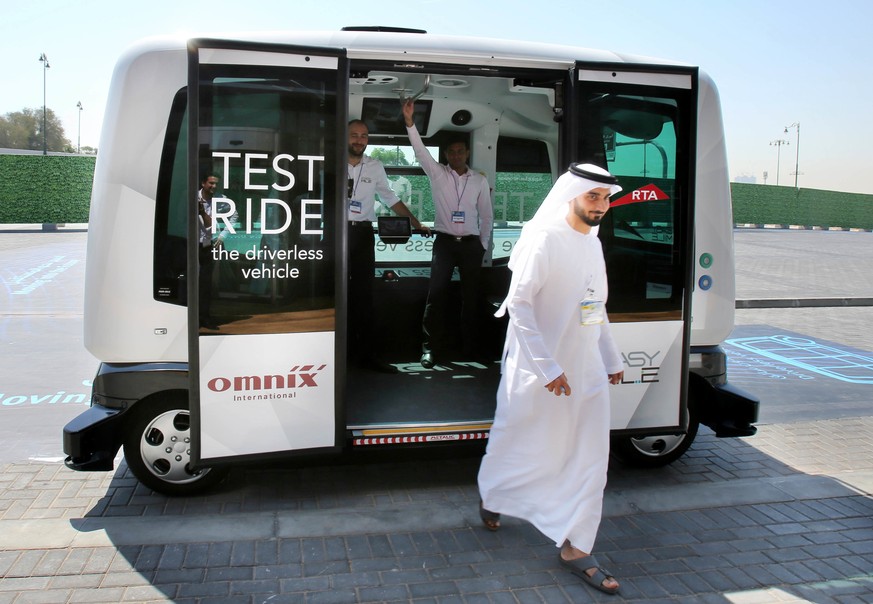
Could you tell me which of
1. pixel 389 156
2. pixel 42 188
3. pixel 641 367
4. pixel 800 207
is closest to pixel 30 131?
pixel 42 188

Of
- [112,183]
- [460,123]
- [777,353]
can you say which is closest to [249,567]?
[112,183]

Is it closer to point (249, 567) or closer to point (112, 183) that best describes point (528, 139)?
point (112, 183)

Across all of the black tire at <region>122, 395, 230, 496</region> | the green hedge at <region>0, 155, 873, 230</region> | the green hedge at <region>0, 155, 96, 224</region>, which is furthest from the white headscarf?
the green hedge at <region>0, 155, 873, 230</region>

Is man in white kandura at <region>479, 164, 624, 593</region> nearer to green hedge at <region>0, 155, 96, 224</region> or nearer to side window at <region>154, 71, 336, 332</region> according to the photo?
side window at <region>154, 71, 336, 332</region>

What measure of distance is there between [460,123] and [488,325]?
1.89 m

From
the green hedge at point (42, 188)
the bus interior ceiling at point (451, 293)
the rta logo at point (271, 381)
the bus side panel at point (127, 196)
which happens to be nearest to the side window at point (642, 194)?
the bus interior ceiling at point (451, 293)

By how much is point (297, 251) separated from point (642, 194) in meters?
2.12

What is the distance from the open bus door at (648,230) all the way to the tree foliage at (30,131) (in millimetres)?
82218

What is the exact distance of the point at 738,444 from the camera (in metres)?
6.04

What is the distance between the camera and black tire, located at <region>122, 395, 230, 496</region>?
446 cm

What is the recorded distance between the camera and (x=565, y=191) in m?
3.84

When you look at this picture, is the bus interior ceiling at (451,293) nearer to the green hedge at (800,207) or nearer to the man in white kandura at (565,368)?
the man in white kandura at (565,368)

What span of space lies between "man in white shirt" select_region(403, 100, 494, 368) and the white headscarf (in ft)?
8.50

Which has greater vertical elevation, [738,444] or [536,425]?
[536,425]
